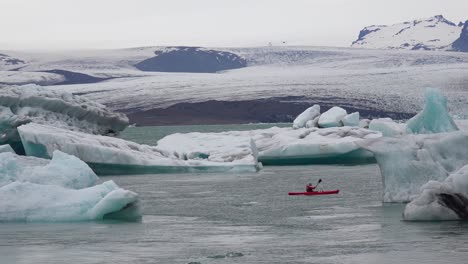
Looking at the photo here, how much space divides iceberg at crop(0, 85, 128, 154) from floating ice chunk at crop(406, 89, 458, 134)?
1144 cm

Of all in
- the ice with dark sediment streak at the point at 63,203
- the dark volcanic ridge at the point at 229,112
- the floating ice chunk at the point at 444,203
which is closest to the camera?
the floating ice chunk at the point at 444,203

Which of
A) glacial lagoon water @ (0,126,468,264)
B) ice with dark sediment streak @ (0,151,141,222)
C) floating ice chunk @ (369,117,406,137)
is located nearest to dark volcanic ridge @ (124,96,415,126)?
floating ice chunk @ (369,117,406,137)

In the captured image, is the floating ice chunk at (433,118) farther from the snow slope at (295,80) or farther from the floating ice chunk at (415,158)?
the snow slope at (295,80)

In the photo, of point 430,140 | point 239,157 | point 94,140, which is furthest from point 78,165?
point 239,157

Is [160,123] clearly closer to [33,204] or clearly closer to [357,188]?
[357,188]

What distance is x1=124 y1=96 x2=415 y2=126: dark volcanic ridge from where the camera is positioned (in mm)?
82250

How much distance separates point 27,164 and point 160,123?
63.6 metres

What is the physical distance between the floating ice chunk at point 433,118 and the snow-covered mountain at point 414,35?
148860 millimetres

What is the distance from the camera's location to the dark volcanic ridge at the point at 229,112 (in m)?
82.2

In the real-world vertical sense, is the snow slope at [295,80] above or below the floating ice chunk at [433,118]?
below

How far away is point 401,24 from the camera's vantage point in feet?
637

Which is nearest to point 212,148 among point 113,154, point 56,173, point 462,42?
point 113,154

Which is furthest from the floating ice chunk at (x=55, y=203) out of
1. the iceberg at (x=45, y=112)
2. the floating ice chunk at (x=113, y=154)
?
the iceberg at (x=45, y=112)

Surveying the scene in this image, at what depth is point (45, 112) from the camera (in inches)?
1236
